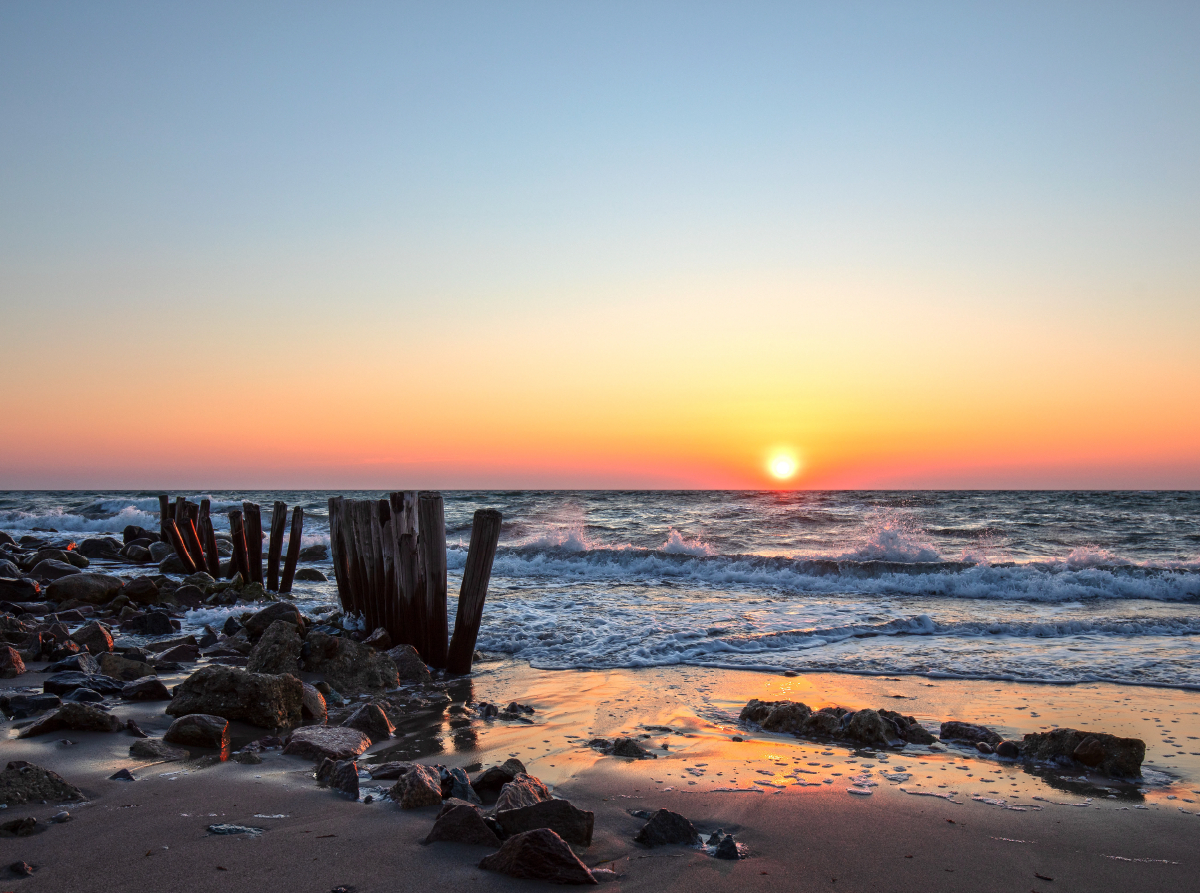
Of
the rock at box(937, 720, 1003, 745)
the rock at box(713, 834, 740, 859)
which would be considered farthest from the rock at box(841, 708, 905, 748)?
the rock at box(713, 834, 740, 859)

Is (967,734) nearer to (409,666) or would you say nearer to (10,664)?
(409,666)

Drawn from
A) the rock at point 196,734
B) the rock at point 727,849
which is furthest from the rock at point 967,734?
the rock at point 196,734

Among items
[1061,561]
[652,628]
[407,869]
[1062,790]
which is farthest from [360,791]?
[1061,561]

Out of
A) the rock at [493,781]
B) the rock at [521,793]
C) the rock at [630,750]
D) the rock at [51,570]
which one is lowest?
the rock at [51,570]

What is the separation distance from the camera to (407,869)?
322 centimetres

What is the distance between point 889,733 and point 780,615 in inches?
252

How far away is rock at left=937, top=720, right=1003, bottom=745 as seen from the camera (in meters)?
5.51

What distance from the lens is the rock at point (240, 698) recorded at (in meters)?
5.60

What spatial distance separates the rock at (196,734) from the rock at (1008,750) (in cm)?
512

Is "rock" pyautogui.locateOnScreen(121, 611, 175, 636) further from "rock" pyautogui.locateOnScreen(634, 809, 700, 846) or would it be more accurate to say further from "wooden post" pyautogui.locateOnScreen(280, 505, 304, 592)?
"rock" pyautogui.locateOnScreen(634, 809, 700, 846)

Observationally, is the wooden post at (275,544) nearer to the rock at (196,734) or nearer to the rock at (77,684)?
the rock at (77,684)

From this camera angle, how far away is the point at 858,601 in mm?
13727

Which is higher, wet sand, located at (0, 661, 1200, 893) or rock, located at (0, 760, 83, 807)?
rock, located at (0, 760, 83, 807)

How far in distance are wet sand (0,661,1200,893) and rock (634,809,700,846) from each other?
0.20 feet
